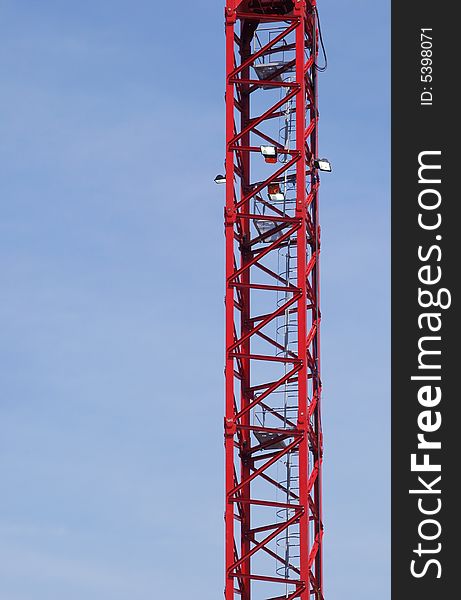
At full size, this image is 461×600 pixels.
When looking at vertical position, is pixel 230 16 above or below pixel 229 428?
above

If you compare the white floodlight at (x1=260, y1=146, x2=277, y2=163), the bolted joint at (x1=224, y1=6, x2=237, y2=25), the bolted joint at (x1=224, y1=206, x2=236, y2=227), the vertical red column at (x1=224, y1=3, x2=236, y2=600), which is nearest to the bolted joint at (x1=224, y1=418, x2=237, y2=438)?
the vertical red column at (x1=224, y1=3, x2=236, y2=600)

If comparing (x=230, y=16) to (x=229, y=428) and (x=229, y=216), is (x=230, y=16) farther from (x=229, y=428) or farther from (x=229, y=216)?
(x=229, y=428)

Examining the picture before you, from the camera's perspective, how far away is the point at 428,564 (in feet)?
183

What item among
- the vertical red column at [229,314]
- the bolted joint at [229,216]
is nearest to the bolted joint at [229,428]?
the vertical red column at [229,314]

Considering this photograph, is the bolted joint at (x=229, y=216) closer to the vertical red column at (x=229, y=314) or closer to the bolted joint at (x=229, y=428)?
the vertical red column at (x=229, y=314)

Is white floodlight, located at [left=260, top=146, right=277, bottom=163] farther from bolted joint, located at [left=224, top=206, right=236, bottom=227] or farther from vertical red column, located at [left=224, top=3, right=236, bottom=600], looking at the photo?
bolted joint, located at [left=224, top=206, right=236, bottom=227]

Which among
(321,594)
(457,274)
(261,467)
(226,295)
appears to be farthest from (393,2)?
(321,594)

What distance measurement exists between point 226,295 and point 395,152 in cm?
1210

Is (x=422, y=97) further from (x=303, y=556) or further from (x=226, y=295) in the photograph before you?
(x=303, y=556)

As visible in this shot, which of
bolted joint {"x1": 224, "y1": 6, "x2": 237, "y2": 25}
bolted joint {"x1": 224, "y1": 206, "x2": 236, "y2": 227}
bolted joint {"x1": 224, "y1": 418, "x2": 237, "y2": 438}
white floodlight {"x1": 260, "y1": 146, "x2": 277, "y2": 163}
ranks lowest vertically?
bolted joint {"x1": 224, "y1": 418, "x2": 237, "y2": 438}

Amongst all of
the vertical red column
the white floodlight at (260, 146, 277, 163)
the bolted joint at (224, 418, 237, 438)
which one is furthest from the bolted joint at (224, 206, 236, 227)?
the bolted joint at (224, 418, 237, 438)

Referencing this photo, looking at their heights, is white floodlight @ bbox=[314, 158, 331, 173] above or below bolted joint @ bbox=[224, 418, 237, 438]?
above

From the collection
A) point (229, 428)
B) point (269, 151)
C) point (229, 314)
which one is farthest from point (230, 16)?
point (229, 428)

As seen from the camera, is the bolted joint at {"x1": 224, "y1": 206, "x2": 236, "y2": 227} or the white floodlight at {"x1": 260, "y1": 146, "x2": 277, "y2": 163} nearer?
the bolted joint at {"x1": 224, "y1": 206, "x2": 236, "y2": 227}
